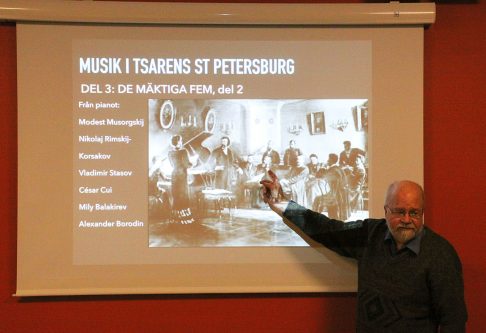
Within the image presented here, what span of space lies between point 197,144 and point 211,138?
3.2 inches

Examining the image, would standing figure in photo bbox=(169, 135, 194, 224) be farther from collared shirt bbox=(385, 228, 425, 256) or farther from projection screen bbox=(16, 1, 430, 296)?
collared shirt bbox=(385, 228, 425, 256)

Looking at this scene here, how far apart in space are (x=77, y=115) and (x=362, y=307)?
171 cm

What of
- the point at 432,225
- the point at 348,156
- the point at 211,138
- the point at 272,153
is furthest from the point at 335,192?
the point at 211,138

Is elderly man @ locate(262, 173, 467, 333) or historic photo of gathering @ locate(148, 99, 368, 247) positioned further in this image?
historic photo of gathering @ locate(148, 99, 368, 247)

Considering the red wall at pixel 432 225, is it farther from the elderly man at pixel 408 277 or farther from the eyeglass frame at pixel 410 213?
the eyeglass frame at pixel 410 213

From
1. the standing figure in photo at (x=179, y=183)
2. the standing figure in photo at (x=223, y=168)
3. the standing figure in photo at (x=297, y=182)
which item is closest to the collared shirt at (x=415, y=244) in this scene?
the standing figure in photo at (x=297, y=182)

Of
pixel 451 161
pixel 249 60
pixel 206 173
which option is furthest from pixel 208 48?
pixel 451 161

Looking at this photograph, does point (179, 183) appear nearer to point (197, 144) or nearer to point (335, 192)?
point (197, 144)

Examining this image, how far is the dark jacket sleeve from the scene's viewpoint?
265 centimetres

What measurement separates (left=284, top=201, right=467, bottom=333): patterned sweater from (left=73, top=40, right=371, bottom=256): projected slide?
1.69 feet

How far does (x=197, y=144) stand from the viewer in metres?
2.86

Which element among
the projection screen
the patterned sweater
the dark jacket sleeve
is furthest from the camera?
the projection screen

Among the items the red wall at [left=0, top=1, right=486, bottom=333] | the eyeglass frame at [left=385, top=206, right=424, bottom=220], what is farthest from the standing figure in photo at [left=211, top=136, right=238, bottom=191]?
the eyeglass frame at [left=385, top=206, right=424, bottom=220]

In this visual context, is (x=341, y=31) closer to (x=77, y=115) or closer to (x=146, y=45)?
(x=146, y=45)
